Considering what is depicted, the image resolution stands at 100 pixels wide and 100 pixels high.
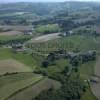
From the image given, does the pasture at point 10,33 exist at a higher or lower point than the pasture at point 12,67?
higher

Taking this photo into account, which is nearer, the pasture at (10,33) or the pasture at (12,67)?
the pasture at (12,67)

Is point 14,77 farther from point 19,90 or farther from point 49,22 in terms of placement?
point 49,22

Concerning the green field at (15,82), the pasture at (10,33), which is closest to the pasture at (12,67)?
the green field at (15,82)

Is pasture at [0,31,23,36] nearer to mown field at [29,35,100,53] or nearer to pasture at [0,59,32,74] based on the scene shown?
mown field at [29,35,100,53]

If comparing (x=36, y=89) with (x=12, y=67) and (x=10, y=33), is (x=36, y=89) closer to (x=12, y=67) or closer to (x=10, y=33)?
(x=12, y=67)

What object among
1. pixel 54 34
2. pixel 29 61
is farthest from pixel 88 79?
pixel 54 34

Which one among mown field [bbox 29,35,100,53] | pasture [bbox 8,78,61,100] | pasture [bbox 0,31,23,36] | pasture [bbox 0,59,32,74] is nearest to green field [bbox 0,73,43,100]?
pasture [bbox 8,78,61,100]

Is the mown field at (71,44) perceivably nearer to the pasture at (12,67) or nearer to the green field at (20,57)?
the green field at (20,57)

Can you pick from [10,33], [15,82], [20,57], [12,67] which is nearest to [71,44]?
[20,57]
